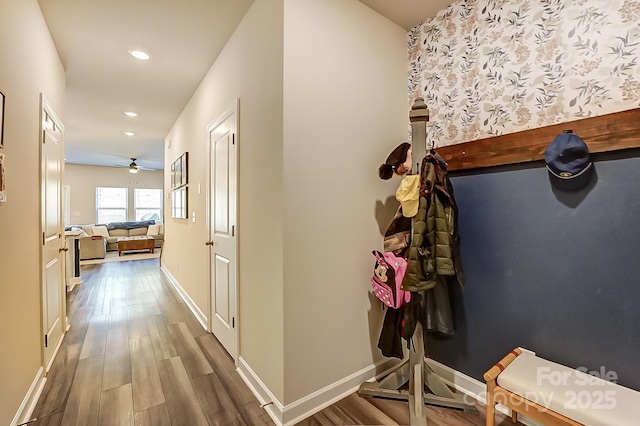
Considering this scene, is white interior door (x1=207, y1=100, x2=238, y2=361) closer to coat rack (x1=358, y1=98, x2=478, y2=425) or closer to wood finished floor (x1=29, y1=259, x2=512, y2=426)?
wood finished floor (x1=29, y1=259, x2=512, y2=426)

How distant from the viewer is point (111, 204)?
9.72 meters

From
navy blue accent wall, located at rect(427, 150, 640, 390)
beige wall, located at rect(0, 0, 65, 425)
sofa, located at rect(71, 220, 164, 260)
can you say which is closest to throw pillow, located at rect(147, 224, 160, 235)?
sofa, located at rect(71, 220, 164, 260)

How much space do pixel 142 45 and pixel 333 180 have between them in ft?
7.20

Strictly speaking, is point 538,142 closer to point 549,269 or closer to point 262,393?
point 549,269

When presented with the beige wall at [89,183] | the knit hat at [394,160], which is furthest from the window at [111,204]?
the knit hat at [394,160]

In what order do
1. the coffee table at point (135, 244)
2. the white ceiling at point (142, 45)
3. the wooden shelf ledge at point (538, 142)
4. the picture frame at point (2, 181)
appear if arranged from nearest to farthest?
the wooden shelf ledge at point (538, 142) < the picture frame at point (2, 181) < the white ceiling at point (142, 45) < the coffee table at point (135, 244)

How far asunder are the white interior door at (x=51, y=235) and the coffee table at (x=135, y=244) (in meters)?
5.27

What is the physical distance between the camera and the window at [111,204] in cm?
950

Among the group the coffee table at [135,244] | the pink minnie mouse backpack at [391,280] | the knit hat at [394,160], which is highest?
the knit hat at [394,160]

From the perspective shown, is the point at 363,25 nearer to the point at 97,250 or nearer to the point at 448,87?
the point at 448,87

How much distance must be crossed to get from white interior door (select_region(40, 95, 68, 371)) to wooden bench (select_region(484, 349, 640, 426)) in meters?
3.00

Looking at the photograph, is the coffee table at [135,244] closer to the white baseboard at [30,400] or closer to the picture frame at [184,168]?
the picture frame at [184,168]

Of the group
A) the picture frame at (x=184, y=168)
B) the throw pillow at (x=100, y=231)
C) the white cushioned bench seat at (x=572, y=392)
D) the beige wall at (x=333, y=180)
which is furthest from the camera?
the throw pillow at (x=100, y=231)

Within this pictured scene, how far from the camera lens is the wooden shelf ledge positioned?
1281 millimetres
